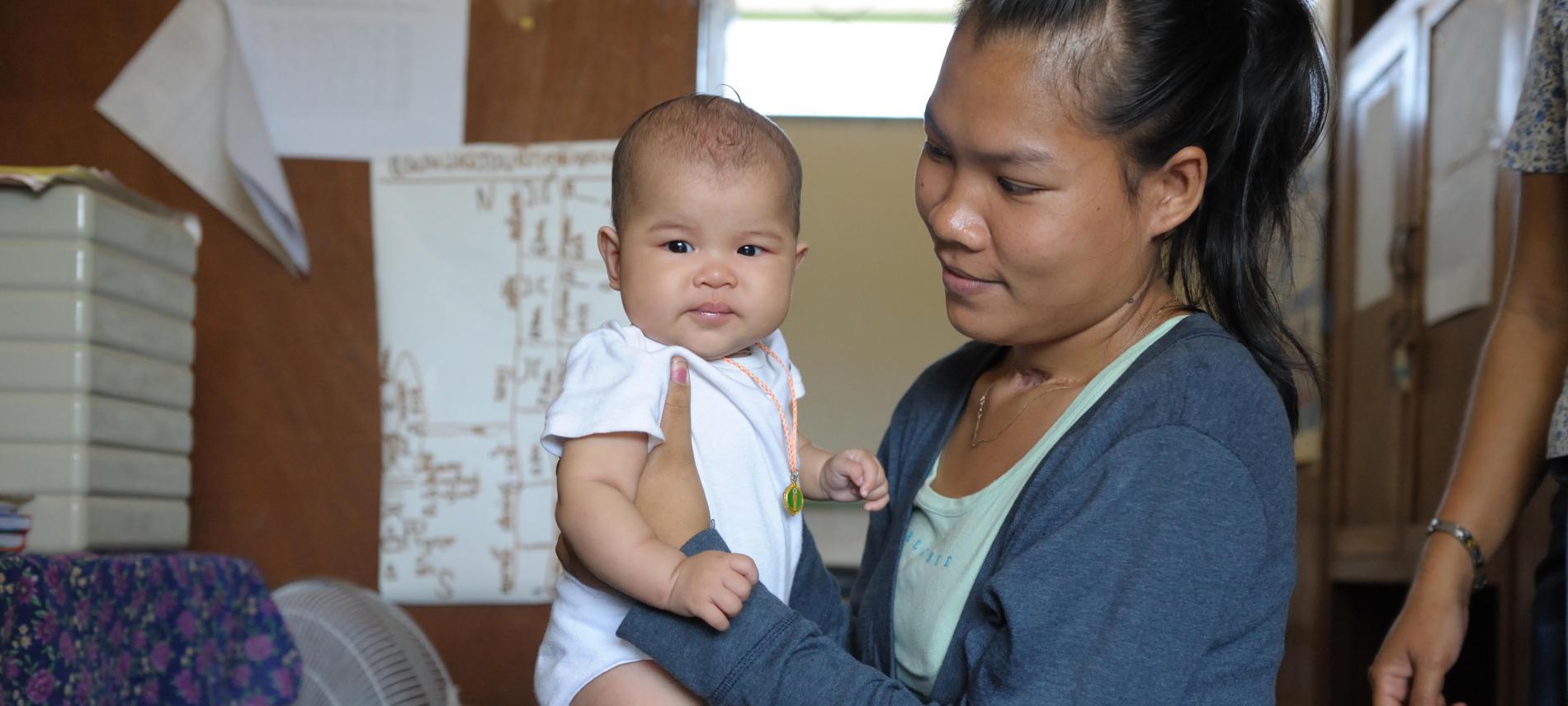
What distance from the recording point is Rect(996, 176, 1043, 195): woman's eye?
1.09 metres

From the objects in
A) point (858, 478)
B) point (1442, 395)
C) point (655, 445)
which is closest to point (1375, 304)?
point (1442, 395)

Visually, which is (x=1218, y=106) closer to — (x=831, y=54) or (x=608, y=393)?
(x=608, y=393)

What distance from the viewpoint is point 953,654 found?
1079mm

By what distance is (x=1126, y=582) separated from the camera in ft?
3.08

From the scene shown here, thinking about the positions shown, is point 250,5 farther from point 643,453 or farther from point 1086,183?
point 1086,183

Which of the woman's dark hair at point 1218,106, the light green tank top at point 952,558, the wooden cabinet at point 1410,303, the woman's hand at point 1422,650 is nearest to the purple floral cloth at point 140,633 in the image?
the light green tank top at point 952,558

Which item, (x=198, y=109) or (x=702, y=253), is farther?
(x=198, y=109)

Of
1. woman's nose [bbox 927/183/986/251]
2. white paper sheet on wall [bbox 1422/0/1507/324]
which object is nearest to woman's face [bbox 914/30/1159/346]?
woman's nose [bbox 927/183/986/251]

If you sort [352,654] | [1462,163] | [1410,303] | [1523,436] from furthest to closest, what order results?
[1410,303] → [1462,163] → [352,654] → [1523,436]

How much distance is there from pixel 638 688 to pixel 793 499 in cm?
24

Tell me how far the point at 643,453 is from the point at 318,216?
149cm

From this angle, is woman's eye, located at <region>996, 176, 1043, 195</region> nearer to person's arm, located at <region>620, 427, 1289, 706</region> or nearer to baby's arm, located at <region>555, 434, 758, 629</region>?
person's arm, located at <region>620, 427, 1289, 706</region>

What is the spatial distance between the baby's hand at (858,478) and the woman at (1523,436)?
475 millimetres

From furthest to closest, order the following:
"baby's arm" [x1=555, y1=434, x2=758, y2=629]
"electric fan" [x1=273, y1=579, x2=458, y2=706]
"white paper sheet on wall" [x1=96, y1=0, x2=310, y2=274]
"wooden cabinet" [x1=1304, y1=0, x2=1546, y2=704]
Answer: "wooden cabinet" [x1=1304, y1=0, x2=1546, y2=704] → "white paper sheet on wall" [x1=96, y1=0, x2=310, y2=274] → "electric fan" [x1=273, y1=579, x2=458, y2=706] → "baby's arm" [x1=555, y1=434, x2=758, y2=629]
